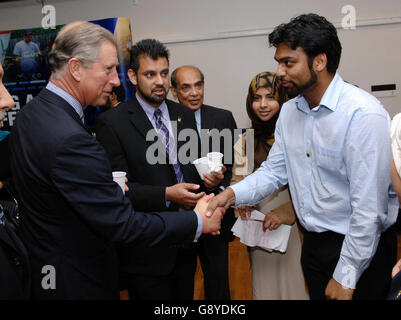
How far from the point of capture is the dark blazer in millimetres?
1316

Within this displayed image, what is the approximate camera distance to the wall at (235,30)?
4.83 meters

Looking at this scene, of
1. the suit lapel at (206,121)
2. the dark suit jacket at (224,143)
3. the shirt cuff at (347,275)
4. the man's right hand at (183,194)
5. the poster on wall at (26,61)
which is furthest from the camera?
the poster on wall at (26,61)

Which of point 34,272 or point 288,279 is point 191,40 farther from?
point 34,272

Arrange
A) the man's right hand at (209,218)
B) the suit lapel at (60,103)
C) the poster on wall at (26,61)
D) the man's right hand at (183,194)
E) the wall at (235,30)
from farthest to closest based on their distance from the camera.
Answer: the poster on wall at (26,61), the wall at (235,30), the man's right hand at (183,194), the man's right hand at (209,218), the suit lapel at (60,103)

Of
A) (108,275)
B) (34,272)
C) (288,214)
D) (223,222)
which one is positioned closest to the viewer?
(34,272)

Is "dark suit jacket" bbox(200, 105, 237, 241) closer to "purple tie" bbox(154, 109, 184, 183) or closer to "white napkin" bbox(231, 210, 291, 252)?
"white napkin" bbox(231, 210, 291, 252)

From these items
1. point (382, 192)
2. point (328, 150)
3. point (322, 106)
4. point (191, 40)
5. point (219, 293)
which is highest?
point (191, 40)

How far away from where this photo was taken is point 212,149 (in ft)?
8.92

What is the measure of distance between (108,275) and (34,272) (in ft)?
1.00

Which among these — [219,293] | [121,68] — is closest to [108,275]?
[219,293]

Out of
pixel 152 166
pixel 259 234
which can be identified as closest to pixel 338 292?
pixel 259 234

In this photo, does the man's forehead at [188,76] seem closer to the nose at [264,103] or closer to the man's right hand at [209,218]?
the nose at [264,103]

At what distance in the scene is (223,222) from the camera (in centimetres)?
256

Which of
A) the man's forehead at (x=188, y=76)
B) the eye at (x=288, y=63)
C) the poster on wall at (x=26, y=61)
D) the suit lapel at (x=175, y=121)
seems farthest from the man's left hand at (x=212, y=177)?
the poster on wall at (x=26, y=61)
